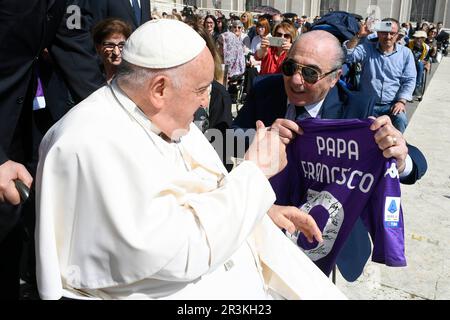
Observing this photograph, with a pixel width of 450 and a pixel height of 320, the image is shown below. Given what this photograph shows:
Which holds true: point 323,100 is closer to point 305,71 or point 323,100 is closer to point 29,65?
point 305,71

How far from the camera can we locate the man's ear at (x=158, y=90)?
58.9 inches

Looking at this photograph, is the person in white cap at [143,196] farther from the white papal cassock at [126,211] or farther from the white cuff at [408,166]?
the white cuff at [408,166]

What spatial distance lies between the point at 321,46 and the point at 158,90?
1142mm

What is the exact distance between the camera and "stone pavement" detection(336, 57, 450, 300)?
3193 mm

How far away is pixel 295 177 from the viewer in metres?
2.40

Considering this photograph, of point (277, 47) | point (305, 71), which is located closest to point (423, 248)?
point (305, 71)

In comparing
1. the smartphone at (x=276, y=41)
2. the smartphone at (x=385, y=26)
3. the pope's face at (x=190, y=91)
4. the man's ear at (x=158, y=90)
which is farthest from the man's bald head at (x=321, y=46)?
the smartphone at (x=385, y=26)

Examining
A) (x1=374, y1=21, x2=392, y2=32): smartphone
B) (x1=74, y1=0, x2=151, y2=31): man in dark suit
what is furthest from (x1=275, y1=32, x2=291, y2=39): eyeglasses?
(x1=74, y1=0, x2=151, y2=31): man in dark suit

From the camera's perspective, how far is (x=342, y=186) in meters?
2.21

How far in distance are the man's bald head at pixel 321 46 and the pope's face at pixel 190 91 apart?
2.99 ft

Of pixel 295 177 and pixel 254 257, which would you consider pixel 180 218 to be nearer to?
pixel 254 257

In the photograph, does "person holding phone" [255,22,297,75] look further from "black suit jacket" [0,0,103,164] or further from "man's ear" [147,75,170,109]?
"man's ear" [147,75,170,109]

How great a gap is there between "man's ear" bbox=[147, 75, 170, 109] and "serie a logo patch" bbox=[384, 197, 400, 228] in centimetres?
117
